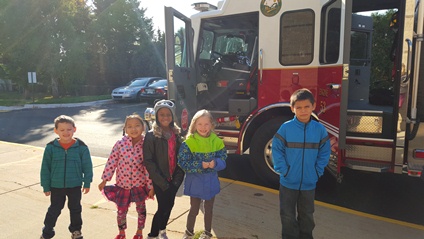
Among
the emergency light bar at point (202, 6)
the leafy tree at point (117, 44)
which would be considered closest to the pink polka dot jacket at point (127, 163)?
the emergency light bar at point (202, 6)

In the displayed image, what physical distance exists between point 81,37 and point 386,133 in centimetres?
2398

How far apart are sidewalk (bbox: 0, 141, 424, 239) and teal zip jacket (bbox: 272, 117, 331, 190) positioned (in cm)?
85

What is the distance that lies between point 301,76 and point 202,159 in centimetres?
229

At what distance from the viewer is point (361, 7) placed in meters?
5.80

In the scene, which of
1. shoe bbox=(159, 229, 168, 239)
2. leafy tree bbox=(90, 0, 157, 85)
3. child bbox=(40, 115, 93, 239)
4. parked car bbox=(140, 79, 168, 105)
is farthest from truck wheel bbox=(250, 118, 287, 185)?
leafy tree bbox=(90, 0, 157, 85)

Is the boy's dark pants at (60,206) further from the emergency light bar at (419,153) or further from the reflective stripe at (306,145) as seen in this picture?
the emergency light bar at (419,153)

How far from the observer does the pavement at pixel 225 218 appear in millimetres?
3344

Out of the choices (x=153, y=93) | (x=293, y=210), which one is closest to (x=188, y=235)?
(x=293, y=210)

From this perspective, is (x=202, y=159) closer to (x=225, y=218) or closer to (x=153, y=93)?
(x=225, y=218)

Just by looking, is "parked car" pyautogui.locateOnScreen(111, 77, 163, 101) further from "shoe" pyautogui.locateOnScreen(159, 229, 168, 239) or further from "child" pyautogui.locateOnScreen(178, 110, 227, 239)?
"child" pyautogui.locateOnScreen(178, 110, 227, 239)

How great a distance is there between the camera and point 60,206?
3057 millimetres

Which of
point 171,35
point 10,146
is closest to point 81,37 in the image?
point 10,146

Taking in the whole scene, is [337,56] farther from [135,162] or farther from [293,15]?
[135,162]

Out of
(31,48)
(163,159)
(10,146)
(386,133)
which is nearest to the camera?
(163,159)
